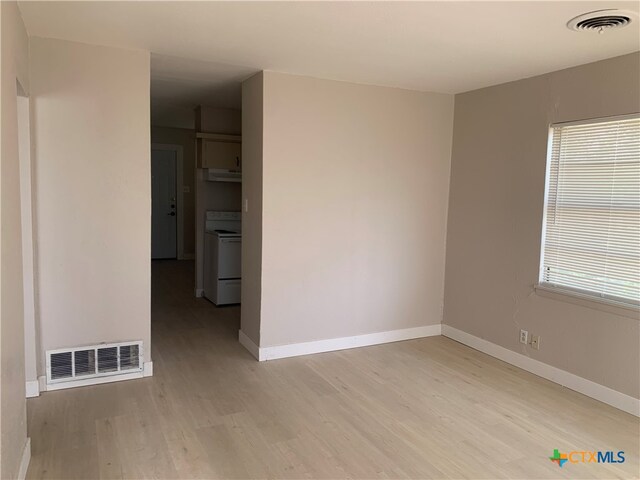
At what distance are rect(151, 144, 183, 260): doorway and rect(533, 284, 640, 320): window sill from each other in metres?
6.65

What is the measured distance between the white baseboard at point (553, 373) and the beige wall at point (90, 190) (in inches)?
111

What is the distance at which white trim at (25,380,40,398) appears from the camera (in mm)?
3037

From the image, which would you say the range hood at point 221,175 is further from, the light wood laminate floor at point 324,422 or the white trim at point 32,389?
the white trim at point 32,389

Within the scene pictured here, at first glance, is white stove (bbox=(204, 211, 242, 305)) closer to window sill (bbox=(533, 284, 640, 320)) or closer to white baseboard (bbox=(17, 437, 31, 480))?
white baseboard (bbox=(17, 437, 31, 480))

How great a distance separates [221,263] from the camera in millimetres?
5391

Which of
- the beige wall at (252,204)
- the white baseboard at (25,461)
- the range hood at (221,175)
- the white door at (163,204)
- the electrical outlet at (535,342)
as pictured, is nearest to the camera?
the white baseboard at (25,461)

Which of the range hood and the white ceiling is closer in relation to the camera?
the white ceiling

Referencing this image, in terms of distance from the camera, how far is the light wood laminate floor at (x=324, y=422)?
241cm

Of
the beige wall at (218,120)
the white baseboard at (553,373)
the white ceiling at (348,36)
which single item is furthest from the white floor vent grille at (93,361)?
the beige wall at (218,120)

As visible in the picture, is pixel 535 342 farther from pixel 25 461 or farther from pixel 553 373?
pixel 25 461

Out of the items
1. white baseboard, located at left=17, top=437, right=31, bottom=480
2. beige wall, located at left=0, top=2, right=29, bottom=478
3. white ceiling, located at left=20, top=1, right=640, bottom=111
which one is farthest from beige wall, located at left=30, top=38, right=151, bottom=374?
white baseboard, located at left=17, top=437, right=31, bottom=480

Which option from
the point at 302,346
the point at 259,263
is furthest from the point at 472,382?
the point at 259,263

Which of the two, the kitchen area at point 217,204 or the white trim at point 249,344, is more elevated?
the kitchen area at point 217,204

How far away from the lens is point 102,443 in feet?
8.41
